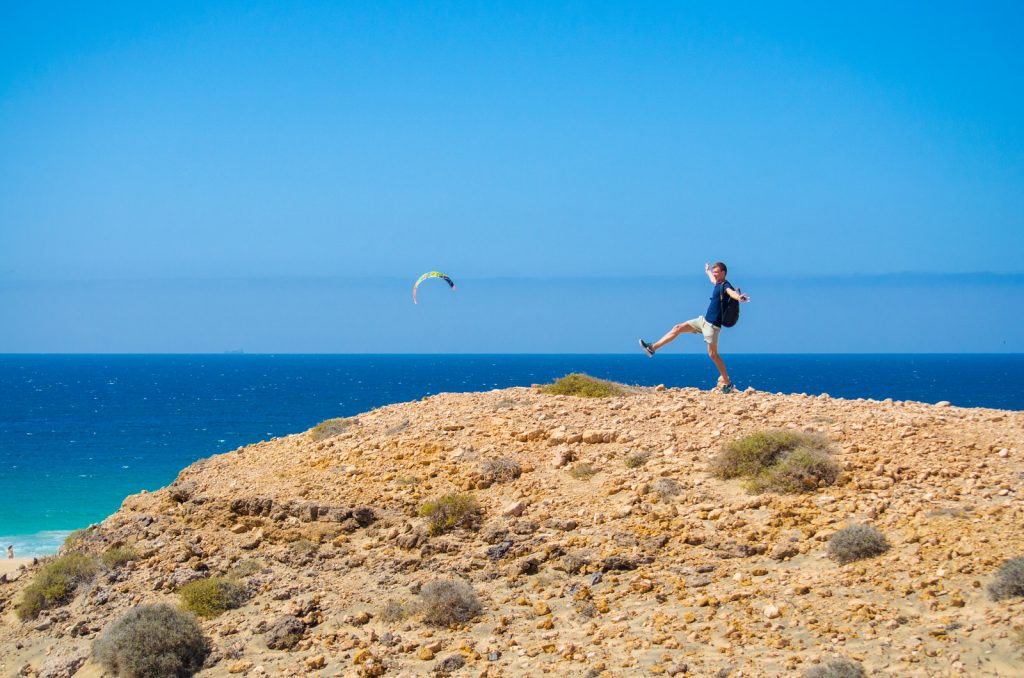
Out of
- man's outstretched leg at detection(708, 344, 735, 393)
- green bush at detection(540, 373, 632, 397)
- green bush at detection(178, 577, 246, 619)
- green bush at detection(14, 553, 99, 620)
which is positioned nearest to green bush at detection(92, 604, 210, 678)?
green bush at detection(178, 577, 246, 619)

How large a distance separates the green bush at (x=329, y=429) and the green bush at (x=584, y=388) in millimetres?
3957

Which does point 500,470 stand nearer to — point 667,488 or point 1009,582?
point 667,488

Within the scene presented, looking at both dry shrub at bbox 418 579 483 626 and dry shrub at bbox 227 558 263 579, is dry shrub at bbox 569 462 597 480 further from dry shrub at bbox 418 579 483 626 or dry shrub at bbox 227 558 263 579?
dry shrub at bbox 227 558 263 579

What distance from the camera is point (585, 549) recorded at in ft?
35.5

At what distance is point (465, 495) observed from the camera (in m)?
12.6

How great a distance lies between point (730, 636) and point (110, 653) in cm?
708

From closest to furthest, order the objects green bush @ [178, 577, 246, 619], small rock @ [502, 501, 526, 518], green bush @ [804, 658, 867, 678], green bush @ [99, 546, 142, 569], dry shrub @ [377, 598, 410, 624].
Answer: green bush @ [804, 658, 867, 678], dry shrub @ [377, 598, 410, 624], green bush @ [178, 577, 246, 619], small rock @ [502, 501, 526, 518], green bush @ [99, 546, 142, 569]

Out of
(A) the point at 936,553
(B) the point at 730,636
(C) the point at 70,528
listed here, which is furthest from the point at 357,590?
(C) the point at 70,528

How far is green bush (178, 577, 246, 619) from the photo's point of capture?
11016mm

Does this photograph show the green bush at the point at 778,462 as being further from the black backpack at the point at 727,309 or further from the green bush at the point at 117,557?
the green bush at the point at 117,557

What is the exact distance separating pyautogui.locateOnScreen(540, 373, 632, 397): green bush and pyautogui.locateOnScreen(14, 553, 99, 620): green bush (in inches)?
342

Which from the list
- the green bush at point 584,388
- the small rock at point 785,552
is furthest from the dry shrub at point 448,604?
the green bush at point 584,388

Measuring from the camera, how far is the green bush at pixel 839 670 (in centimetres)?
741

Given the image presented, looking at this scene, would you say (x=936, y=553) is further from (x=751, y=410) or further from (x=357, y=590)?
(x=357, y=590)
